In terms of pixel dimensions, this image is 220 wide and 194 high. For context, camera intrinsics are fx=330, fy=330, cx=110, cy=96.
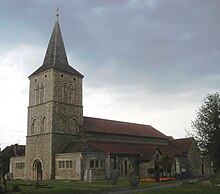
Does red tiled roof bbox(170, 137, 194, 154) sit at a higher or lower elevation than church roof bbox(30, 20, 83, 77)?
lower

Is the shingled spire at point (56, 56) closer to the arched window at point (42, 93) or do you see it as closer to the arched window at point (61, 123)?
the arched window at point (42, 93)

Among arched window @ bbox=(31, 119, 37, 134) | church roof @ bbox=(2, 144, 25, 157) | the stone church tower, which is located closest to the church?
the stone church tower

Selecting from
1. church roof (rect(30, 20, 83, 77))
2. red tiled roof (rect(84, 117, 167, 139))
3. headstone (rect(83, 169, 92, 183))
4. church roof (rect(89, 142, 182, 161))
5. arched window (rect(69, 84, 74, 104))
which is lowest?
headstone (rect(83, 169, 92, 183))

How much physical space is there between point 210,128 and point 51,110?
77.0ft

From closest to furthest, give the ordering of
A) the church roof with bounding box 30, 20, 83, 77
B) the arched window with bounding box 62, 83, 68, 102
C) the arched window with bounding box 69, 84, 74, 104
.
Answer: the arched window with bounding box 62, 83, 68, 102 < the arched window with bounding box 69, 84, 74, 104 < the church roof with bounding box 30, 20, 83, 77

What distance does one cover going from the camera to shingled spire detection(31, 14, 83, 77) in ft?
176

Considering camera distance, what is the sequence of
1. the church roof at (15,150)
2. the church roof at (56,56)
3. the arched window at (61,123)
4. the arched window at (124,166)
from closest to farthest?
the arched window at (124,166), the arched window at (61,123), the church roof at (56,56), the church roof at (15,150)

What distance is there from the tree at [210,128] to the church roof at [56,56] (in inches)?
905

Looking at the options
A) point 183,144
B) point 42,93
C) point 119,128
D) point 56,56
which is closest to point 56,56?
point 56,56

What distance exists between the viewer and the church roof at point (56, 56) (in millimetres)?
53594

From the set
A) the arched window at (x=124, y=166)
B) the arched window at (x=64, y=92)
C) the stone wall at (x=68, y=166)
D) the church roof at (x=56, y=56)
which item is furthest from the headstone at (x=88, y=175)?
the church roof at (x=56, y=56)

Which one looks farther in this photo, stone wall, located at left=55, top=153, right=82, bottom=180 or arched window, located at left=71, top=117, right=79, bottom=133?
arched window, located at left=71, top=117, right=79, bottom=133

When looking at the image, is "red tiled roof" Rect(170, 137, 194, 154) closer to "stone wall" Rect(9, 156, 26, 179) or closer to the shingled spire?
the shingled spire

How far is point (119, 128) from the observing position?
2312 inches
